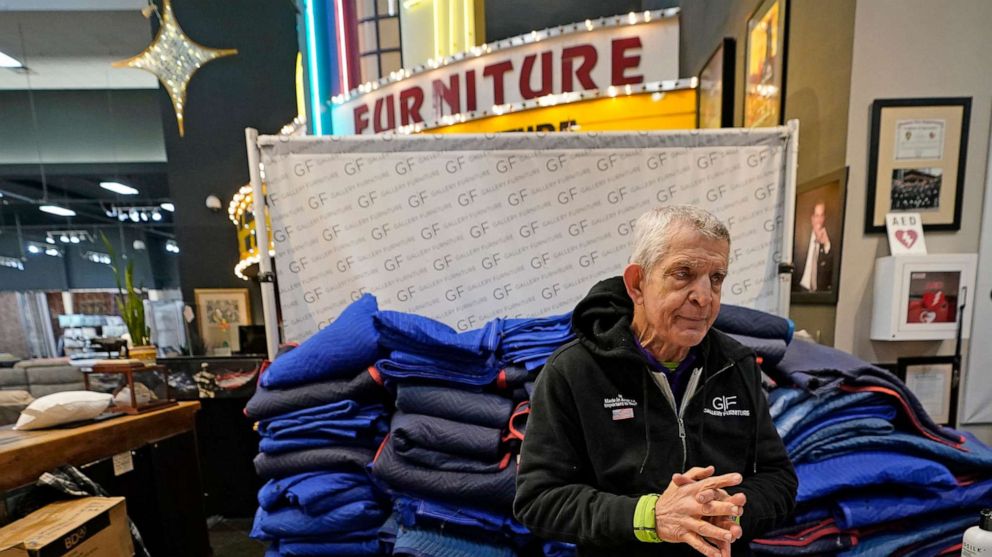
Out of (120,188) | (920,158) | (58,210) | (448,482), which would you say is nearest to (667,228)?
(448,482)

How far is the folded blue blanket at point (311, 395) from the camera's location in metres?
1.15

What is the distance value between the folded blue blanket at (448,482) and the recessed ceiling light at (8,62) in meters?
7.38

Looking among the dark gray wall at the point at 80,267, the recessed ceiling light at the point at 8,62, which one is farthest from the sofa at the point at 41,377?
the recessed ceiling light at the point at 8,62

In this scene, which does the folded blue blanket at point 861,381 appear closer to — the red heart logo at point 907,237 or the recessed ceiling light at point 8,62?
the red heart logo at point 907,237

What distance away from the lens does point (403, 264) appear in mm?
1640

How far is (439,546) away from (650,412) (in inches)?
29.1

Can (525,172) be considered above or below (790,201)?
above

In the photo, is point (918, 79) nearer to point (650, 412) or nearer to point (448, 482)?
point (650, 412)

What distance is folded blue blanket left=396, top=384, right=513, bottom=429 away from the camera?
1.09 metres

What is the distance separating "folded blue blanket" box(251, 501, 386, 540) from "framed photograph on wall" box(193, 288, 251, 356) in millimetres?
3531

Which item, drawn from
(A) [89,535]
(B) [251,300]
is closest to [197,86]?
(B) [251,300]

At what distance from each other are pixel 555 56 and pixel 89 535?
4.04 meters

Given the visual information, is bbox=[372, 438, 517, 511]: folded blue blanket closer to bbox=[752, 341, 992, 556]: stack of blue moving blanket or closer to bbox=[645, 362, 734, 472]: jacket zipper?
bbox=[645, 362, 734, 472]: jacket zipper

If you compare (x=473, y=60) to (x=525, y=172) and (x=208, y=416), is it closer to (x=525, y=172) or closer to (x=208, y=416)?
(x=525, y=172)
